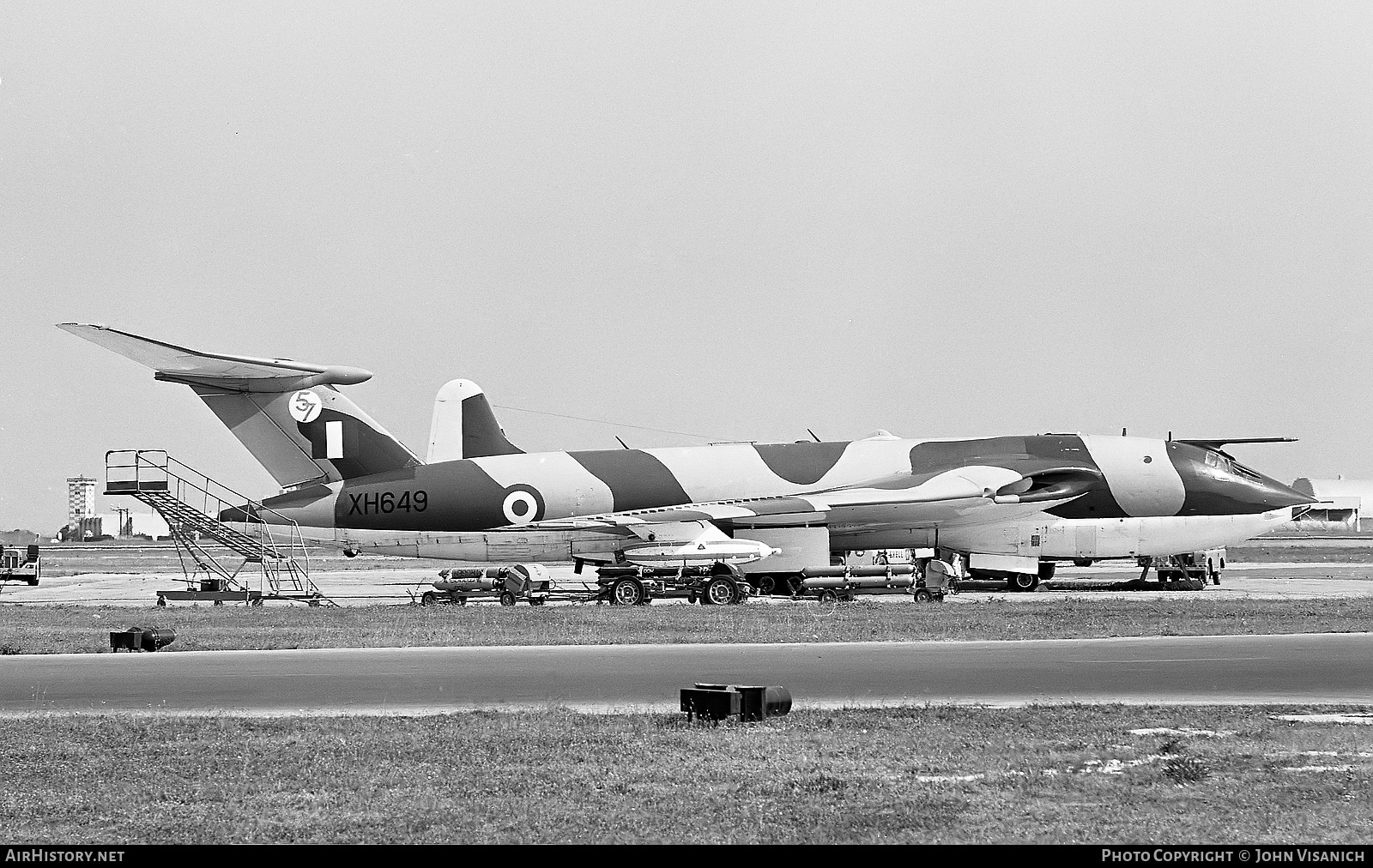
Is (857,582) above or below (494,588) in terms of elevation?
below

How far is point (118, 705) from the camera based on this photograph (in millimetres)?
14117

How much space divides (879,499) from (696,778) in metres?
25.4

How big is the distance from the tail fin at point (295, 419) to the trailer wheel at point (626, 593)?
7.77 metres

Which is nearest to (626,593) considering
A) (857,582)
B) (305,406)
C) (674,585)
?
(674,585)

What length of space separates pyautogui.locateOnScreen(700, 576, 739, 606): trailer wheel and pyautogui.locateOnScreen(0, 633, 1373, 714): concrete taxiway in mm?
11404

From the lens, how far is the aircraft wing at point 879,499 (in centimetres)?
3447

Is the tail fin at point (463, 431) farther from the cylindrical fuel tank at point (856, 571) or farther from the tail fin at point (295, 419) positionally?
the cylindrical fuel tank at point (856, 571)

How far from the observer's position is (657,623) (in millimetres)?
25109

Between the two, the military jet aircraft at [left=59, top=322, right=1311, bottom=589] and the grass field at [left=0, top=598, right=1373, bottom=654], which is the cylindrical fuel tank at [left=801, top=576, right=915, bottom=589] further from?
the grass field at [left=0, top=598, right=1373, bottom=654]

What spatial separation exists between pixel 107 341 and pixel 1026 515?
24.4 m

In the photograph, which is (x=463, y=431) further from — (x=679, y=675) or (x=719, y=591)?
(x=679, y=675)

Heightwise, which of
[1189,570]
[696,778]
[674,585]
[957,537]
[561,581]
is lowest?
[1189,570]

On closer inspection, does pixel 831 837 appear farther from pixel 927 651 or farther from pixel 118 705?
pixel 927 651
